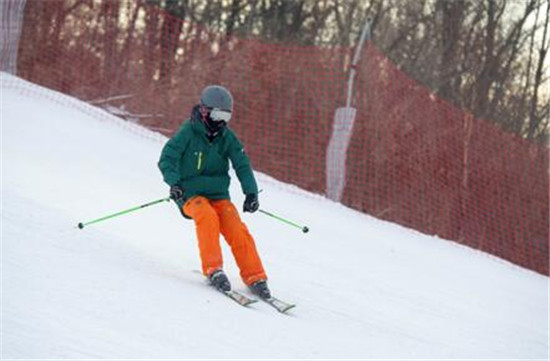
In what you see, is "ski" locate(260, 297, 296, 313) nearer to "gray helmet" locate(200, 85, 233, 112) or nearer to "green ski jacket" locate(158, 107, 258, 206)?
"green ski jacket" locate(158, 107, 258, 206)

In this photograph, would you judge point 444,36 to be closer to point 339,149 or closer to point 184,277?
point 339,149

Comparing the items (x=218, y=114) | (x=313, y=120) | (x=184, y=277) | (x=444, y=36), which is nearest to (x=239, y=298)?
(x=184, y=277)

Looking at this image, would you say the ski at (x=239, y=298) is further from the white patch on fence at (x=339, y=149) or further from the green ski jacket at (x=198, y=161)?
the white patch on fence at (x=339, y=149)

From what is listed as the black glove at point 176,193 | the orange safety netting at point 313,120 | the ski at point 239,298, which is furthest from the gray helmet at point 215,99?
the orange safety netting at point 313,120

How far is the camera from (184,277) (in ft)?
15.0

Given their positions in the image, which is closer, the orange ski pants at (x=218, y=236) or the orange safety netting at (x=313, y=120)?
the orange ski pants at (x=218, y=236)

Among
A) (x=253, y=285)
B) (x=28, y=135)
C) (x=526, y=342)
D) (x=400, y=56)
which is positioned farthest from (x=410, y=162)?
(x=400, y=56)

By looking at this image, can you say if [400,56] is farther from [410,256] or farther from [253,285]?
[253,285]

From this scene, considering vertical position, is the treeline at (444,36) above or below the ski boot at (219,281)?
above

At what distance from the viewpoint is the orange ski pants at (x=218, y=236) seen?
4.52 m

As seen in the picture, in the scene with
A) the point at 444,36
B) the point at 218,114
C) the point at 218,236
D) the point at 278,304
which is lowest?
the point at 278,304

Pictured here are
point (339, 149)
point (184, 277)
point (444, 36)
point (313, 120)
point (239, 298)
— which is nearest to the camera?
point (239, 298)

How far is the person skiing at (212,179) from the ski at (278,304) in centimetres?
4

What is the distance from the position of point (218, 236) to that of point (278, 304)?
0.52 m
